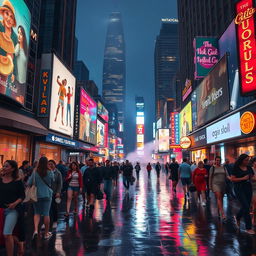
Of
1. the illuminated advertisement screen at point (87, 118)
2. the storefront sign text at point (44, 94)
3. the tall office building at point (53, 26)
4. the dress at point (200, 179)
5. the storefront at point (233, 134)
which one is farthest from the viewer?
the tall office building at point (53, 26)

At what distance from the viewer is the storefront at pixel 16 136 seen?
594 inches

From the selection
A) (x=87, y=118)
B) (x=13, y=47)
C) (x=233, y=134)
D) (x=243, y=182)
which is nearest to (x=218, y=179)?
(x=243, y=182)

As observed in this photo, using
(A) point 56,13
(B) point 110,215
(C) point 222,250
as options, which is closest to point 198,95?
(B) point 110,215

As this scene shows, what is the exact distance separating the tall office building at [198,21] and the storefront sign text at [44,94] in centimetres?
1679

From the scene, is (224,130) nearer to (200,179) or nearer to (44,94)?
→ (200,179)

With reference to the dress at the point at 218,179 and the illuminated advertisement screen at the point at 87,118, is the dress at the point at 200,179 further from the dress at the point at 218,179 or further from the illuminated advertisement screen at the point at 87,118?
the illuminated advertisement screen at the point at 87,118

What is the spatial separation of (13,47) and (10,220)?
14.8 m

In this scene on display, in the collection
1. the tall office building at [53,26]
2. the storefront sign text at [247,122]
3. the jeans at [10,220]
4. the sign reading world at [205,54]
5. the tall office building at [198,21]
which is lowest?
the jeans at [10,220]

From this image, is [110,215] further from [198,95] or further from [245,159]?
[198,95]

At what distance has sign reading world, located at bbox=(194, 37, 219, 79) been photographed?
87.2 feet

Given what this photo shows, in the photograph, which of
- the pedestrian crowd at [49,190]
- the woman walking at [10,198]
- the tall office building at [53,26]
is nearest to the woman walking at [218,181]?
the pedestrian crowd at [49,190]

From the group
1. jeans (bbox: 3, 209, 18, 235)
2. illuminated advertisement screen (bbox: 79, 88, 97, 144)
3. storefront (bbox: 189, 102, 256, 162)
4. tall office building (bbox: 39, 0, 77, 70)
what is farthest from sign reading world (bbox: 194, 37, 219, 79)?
tall office building (bbox: 39, 0, 77, 70)

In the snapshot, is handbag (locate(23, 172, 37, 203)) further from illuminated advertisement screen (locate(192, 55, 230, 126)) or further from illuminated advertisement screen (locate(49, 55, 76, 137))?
illuminated advertisement screen (locate(192, 55, 230, 126))

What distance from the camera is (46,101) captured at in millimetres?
22609
